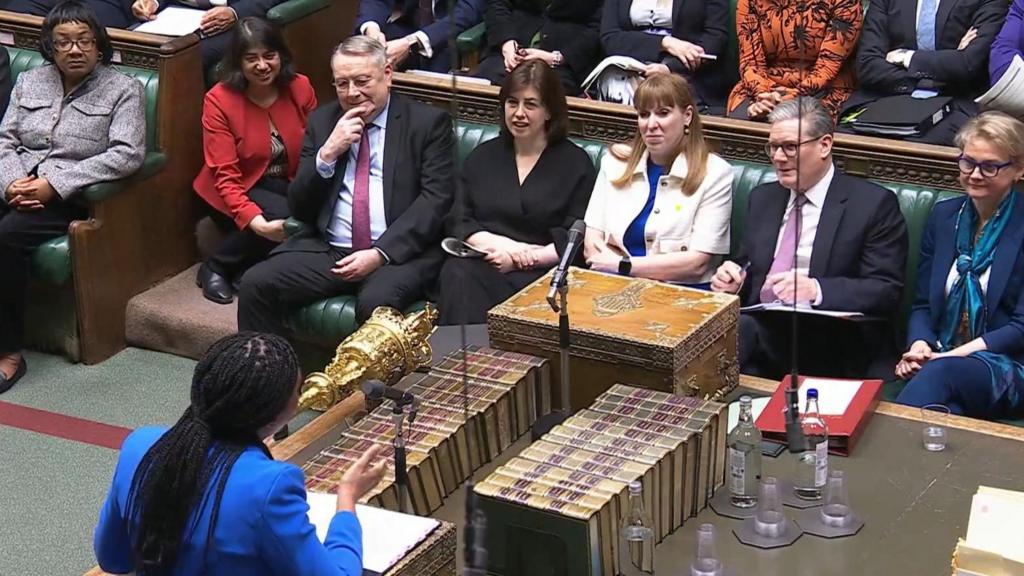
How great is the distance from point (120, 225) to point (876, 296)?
8.44 feet

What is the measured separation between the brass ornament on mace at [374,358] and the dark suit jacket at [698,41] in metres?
→ 2.13

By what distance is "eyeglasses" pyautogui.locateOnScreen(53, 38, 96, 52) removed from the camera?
5.52 m

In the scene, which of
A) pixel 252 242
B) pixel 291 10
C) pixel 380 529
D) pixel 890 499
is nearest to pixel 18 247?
pixel 252 242

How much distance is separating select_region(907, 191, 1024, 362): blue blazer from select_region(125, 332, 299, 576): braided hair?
2.21 metres

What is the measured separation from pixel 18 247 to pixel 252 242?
75cm

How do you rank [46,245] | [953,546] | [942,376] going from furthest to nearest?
[46,245] < [942,376] < [953,546]

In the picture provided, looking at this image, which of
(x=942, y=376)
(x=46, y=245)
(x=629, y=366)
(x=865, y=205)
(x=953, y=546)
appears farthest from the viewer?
(x=46, y=245)

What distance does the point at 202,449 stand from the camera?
263 centimetres

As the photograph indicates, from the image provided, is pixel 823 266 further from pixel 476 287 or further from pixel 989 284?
pixel 476 287

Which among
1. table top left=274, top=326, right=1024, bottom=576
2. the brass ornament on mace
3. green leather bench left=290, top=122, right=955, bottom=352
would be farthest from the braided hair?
green leather bench left=290, top=122, right=955, bottom=352

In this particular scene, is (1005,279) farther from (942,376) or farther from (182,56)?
(182,56)

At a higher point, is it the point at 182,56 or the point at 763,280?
the point at 182,56

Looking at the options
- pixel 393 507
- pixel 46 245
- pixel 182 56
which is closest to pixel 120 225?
pixel 46 245

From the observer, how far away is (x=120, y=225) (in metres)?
5.59
